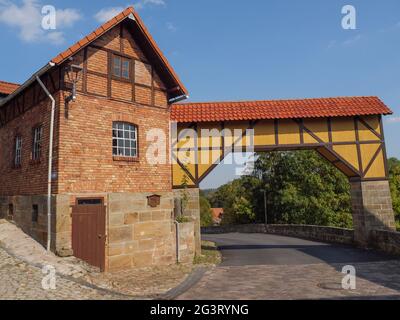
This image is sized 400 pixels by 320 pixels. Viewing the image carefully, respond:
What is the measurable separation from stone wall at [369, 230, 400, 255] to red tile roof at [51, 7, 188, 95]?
988 cm

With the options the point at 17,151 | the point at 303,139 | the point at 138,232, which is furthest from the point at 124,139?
the point at 303,139

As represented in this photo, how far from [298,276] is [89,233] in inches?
252

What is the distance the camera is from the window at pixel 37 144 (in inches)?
435

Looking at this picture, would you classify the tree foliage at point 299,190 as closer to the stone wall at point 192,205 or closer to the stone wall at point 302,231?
the stone wall at point 302,231

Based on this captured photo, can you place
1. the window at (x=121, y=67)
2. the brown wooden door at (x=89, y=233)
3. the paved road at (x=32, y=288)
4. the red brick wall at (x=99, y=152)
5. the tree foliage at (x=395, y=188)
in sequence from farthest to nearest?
the tree foliage at (x=395, y=188) → the window at (x=121, y=67) → the red brick wall at (x=99, y=152) → the brown wooden door at (x=89, y=233) → the paved road at (x=32, y=288)

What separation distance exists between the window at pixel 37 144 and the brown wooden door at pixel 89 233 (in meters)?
2.61

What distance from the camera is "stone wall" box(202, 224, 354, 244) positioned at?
16812 mm

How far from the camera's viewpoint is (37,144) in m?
11.3

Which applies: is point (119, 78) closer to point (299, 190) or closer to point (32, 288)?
point (32, 288)

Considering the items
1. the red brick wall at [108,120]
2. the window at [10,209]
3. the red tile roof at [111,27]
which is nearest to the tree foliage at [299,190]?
the red tile roof at [111,27]

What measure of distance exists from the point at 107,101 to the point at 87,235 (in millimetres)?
4404

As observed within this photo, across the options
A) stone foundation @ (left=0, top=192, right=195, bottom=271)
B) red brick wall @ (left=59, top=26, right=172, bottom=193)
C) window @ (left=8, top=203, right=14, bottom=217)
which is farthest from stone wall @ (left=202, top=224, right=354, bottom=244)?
window @ (left=8, top=203, right=14, bottom=217)

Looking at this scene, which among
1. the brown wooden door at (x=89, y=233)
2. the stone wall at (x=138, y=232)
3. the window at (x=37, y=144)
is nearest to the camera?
the brown wooden door at (x=89, y=233)
